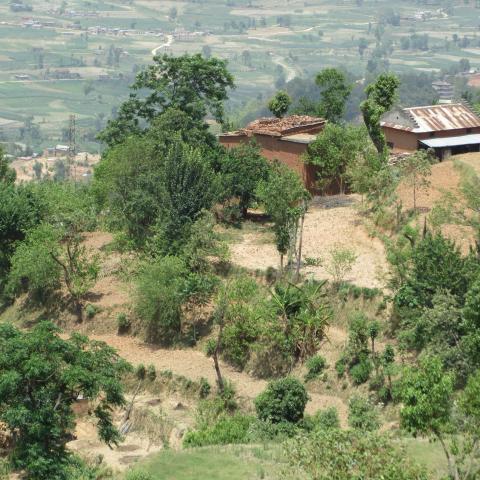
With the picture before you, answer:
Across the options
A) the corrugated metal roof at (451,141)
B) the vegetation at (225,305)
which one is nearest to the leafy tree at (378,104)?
the vegetation at (225,305)

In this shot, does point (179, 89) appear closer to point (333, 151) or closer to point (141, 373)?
point (333, 151)

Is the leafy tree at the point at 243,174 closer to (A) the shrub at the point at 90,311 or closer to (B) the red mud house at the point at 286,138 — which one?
(B) the red mud house at the point at 286,138

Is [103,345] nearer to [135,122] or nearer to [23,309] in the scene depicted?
[23,309]

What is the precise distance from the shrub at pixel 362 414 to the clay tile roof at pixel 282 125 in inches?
707

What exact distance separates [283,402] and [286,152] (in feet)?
57.7

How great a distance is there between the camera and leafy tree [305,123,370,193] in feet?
131

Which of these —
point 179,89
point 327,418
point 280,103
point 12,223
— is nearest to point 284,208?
point 327,418

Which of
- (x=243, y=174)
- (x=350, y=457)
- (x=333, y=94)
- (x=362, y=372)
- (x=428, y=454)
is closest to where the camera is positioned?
(x=350, y=457)

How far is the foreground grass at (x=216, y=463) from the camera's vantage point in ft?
69.4

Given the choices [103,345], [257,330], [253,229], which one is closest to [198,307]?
[257,330]

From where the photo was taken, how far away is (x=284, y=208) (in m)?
32.8

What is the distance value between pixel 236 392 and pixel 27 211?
42.3ft

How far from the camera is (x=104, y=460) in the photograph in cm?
Result: 2588

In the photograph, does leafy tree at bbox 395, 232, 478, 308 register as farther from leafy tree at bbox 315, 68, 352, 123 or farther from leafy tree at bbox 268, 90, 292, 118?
leafy tree at bbox 315, 68, 352, 123
